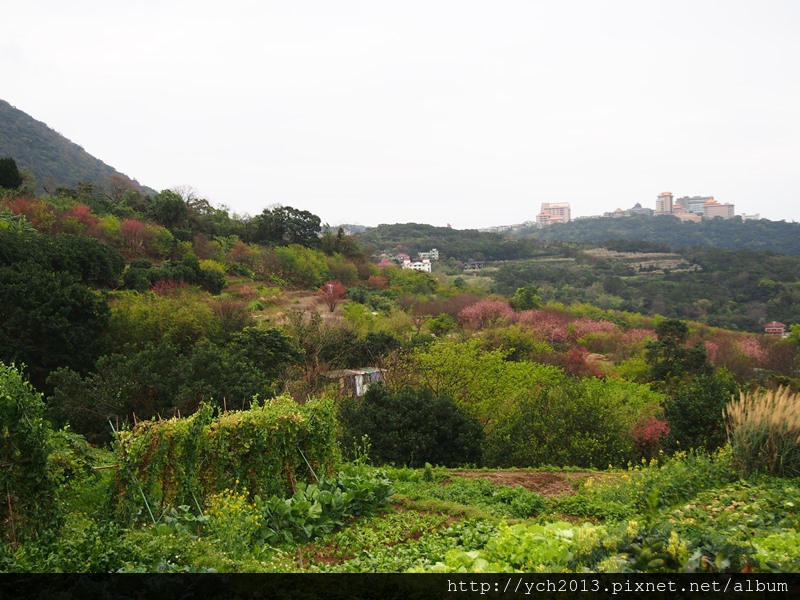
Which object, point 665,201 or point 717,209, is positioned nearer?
point 717,209

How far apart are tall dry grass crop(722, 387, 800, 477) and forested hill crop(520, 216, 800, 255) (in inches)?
3348

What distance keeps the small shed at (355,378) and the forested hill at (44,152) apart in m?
49.0

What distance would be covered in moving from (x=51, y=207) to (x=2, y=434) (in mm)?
27155

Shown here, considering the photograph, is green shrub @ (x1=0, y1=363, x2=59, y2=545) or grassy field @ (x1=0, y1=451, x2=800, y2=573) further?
green shrub @ (x1=0, y1=363, x2=59, y2=545)

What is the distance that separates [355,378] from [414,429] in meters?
6.88

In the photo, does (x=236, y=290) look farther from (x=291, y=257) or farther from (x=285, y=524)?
(x=285, y=524)

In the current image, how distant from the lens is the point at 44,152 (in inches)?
2628

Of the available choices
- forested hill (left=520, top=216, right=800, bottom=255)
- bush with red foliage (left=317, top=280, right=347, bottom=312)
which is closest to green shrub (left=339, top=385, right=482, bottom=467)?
bush with red foliage (left=317, top=280, right=347, bottom=312)

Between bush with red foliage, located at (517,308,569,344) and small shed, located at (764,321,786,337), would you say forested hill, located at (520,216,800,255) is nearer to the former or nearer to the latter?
small shed, located at (764,321,786,337)

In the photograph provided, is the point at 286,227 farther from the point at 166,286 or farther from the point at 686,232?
the point at 686,232

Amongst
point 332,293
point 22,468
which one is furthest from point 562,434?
point 332,293

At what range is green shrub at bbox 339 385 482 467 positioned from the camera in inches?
423

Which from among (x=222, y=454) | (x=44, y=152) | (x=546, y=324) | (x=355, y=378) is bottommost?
(x=355, y=378)

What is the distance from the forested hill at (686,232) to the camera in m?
88.8
